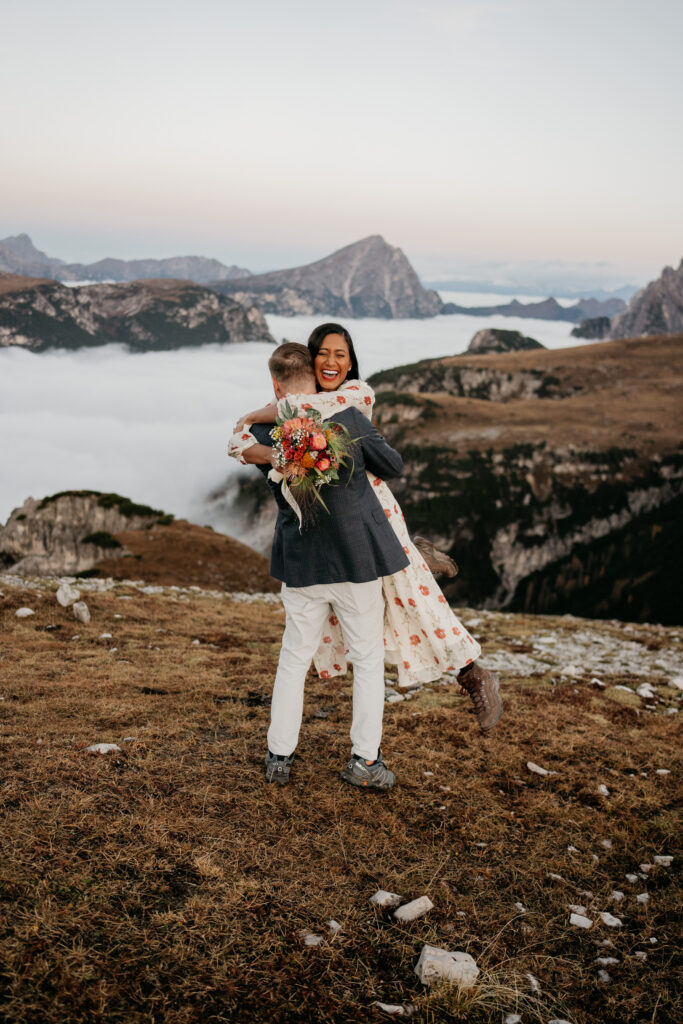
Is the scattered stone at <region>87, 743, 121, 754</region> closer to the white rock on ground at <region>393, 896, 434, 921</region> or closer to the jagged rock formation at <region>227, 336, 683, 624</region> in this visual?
the white rock on ground at <region>393, 896, 434, 921</region>

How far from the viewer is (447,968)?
12.2ft

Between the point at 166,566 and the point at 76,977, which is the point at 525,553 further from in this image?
the point at 76,977

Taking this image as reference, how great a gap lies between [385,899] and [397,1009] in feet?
3.35

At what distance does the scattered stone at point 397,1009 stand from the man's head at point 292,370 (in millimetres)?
4647

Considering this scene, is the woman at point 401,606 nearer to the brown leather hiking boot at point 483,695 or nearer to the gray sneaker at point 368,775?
the brown leather hiking boot at point 483,695

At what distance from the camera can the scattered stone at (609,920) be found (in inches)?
178

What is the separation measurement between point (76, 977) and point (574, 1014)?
3076 mm

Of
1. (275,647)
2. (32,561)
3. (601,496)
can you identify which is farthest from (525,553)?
(275,647)

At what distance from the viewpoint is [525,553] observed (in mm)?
167750

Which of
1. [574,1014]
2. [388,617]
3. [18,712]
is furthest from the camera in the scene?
[18,712]

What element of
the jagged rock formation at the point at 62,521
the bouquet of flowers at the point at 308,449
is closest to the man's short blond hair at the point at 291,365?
the bouquet of flowers at the point at 308,449

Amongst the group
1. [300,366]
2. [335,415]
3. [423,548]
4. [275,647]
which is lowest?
[275,647]

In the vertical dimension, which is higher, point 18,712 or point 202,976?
point 202,976

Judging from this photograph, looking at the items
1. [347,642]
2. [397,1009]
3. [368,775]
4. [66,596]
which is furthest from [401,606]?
[66,596]
